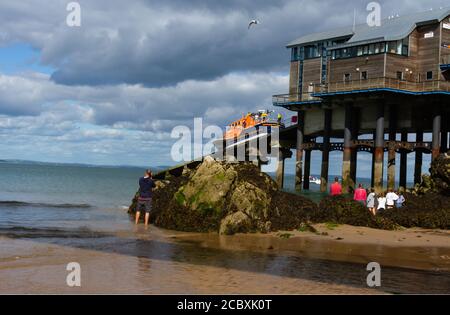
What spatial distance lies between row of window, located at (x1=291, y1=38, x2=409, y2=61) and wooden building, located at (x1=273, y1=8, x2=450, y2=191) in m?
0.08

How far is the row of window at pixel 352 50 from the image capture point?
44.6m

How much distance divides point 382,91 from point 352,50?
20.4 ft

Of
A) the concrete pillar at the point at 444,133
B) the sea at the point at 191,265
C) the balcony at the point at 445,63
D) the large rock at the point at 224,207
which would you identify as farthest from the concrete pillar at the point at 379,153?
the sea at the point at 191,265

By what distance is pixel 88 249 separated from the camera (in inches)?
551

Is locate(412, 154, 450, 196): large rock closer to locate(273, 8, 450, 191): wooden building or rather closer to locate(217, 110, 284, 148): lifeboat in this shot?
locate(273, 8, 450, 191): wooden building

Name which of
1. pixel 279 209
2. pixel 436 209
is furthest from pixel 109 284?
pixel 436 209

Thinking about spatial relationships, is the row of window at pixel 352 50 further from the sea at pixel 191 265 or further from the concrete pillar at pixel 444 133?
the sea at pixel 191 265

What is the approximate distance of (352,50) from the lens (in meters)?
47.5

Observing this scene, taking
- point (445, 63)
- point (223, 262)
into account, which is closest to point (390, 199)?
point (223, 262)

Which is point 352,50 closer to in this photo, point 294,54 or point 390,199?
point 294,54

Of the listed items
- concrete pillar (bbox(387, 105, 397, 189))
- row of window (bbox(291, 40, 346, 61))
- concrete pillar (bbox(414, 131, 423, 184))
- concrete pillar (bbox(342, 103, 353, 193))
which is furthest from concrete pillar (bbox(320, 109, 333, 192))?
concrete pillar (bbox(414, 131, 423, 184))

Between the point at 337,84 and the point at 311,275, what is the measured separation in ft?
Answer: 125

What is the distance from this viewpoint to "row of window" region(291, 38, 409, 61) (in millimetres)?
44625
